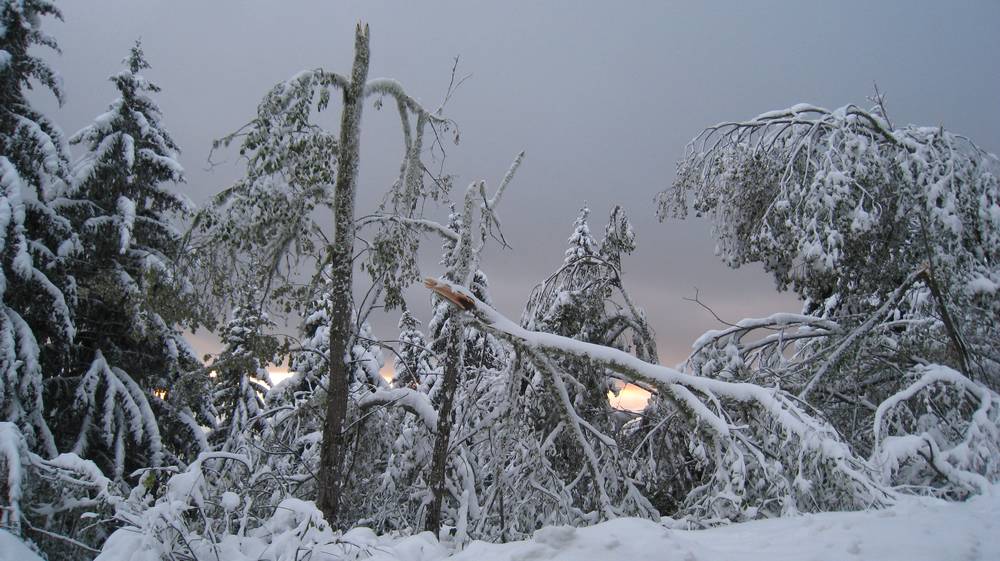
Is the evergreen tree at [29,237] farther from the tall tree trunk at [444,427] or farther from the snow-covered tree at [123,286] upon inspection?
the tall tree trunk at [444,427]

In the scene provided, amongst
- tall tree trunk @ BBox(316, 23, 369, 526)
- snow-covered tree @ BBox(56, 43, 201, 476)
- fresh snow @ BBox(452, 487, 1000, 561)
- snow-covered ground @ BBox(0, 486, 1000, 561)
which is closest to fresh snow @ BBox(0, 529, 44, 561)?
snow-covered ground @ BBox(0, 486, 1000, 561)

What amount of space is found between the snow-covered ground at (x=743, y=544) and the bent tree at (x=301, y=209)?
362 centimetres

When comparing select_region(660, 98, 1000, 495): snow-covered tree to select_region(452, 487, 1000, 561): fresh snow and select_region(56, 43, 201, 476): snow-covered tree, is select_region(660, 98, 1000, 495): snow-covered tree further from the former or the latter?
select_region(56, 43, 201, 476): snow-covered tree

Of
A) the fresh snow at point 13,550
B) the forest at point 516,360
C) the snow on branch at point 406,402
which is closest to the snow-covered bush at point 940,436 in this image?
the forest at point 516,360

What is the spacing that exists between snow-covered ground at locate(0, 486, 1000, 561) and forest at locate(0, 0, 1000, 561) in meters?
0.07

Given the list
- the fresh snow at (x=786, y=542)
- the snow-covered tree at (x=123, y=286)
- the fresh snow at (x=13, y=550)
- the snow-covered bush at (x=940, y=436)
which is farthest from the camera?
the snow-covered tree at (x=123, y=286)

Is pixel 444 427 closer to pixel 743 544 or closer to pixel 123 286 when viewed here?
pixel 743 544

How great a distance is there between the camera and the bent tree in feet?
22.8

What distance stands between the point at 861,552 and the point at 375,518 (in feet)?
22.4

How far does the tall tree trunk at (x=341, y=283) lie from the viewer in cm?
713

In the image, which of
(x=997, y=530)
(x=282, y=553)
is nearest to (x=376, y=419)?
(x=282, y=553)

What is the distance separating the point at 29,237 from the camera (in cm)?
1273

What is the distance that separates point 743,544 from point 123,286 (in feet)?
45.6

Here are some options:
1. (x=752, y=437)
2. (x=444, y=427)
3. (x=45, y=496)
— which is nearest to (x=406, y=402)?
(x=444, y=427)
